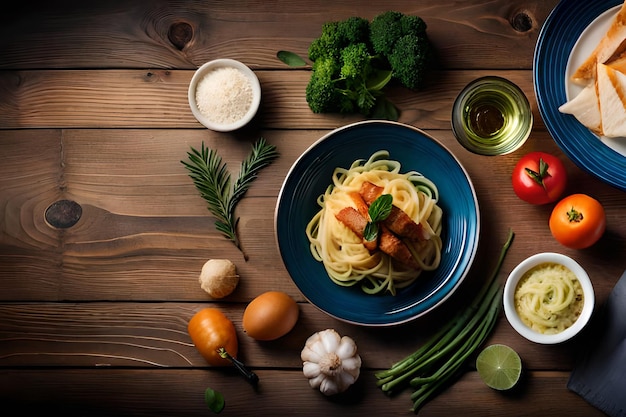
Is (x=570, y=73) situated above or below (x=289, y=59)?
below

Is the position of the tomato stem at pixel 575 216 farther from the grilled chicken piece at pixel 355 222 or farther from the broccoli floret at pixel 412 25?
the broccoli floret at pixel 412 25

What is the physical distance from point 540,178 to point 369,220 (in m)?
0.64

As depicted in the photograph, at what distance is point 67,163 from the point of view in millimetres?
2791

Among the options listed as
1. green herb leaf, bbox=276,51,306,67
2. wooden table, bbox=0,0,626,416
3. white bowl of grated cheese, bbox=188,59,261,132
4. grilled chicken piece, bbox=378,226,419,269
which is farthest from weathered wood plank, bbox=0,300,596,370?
green herb leaf, bbox=276,51,306,67

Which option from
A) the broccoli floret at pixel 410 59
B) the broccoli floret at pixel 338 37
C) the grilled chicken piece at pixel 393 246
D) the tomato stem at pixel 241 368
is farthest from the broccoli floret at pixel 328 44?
the tomato stem at pixel 241 368

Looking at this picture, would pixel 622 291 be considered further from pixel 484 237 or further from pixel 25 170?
pixel 25 170

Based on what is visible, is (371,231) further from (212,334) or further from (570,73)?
(570,73)

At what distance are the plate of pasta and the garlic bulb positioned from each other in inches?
3.9

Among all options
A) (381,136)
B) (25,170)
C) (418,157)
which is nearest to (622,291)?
(418,157)

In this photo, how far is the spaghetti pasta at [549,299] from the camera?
2.44 m

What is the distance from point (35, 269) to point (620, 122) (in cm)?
233

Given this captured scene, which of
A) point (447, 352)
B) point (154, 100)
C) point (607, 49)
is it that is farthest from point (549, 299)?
point (154, 100)

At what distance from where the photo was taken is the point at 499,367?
2518mm

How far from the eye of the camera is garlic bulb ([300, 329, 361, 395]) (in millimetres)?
2516
